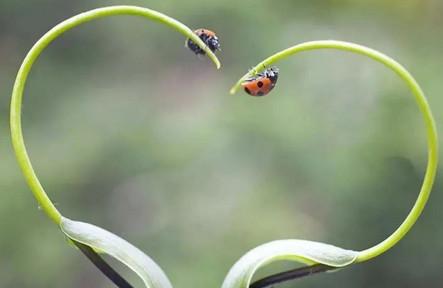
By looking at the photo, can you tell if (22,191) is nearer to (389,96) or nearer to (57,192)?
(57,192)

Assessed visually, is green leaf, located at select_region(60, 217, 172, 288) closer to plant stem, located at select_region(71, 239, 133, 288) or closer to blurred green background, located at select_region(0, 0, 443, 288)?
plant stem, located at select_region(71, 239, 133, 288)

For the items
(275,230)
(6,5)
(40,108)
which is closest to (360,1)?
(275,230)

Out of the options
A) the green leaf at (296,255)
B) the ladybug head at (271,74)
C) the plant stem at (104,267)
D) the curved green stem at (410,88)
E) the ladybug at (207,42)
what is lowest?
the plant stem at (104,267)

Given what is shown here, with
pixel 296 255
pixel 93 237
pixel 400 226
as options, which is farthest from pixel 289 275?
pixel 93 237

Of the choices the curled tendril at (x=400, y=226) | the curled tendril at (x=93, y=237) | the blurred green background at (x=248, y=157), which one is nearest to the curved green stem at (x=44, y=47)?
the curled tendril at (x=93, y=237)

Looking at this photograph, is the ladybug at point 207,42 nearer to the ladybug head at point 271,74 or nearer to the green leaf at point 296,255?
the ladybug head at point 271,74

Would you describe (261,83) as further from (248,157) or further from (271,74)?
(248,157)

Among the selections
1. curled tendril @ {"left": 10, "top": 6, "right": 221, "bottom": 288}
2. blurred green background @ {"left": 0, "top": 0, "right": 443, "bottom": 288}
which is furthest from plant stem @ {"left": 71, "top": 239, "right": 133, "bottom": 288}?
blurred green background @ {"left": 0, "top": 0, "right": 443, "bottom": 288}
